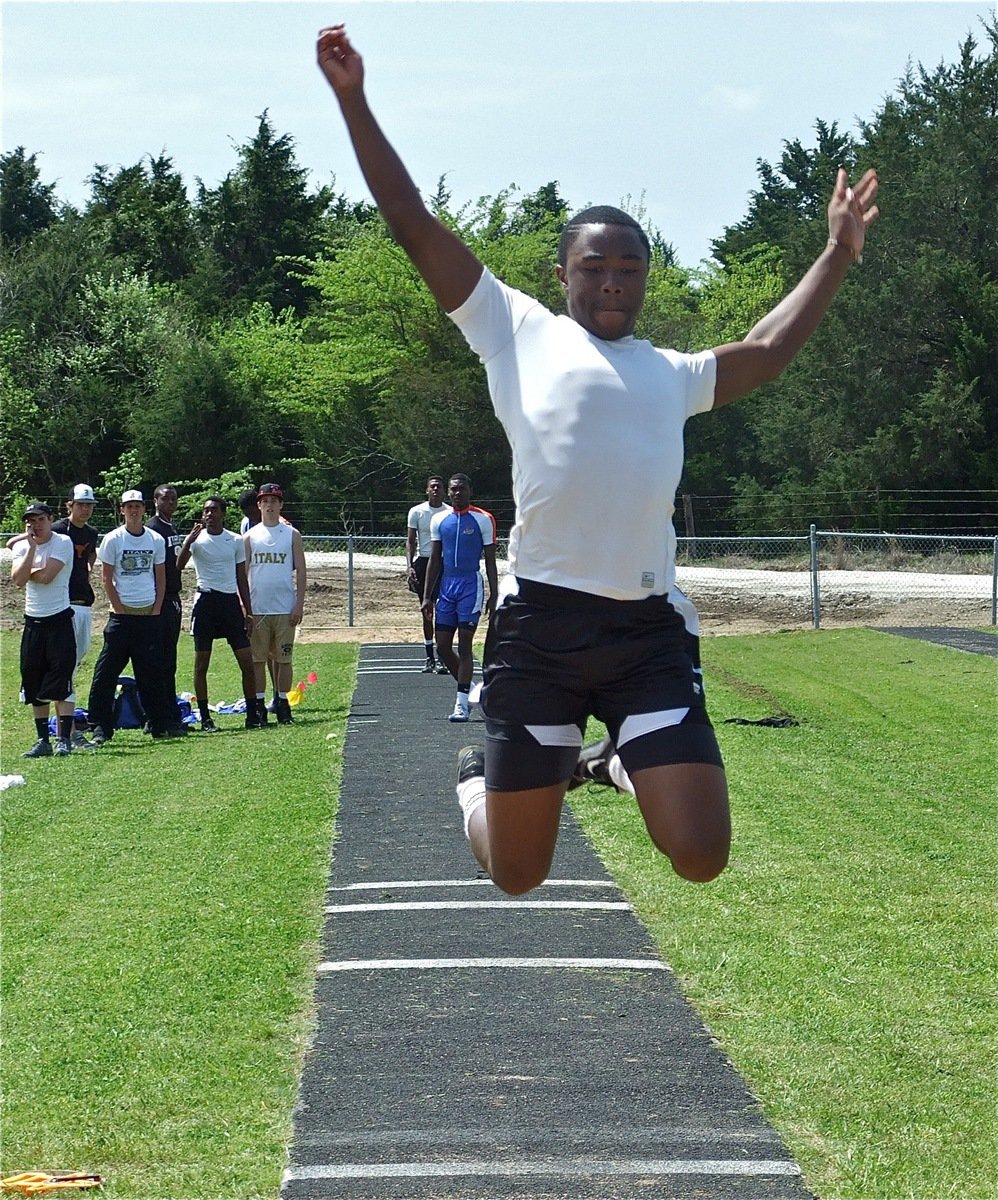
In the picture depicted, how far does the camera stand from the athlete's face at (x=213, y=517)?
14827 millimetres

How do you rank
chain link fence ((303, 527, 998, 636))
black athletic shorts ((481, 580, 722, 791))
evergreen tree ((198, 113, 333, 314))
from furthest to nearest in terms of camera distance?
evergreen tree ((198, 113, 333, 314)) → chain link fence ((303, 527, 998, 636)) → black athletic shorts ((481, 580, 722, 791))

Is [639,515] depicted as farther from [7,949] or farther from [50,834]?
[50,834]

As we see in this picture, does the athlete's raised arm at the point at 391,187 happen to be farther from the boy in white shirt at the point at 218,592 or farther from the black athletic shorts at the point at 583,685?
the boy in white shirt at the point at 218,592

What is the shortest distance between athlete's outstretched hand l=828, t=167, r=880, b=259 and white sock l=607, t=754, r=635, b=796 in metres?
1.77

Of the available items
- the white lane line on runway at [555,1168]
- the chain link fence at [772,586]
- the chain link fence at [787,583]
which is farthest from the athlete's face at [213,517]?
the chain link fence at [787,583]

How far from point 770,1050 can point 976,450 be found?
3847 cm

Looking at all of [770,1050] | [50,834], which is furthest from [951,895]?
[50,834]

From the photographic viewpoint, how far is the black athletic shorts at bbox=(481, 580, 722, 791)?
14.8 ft

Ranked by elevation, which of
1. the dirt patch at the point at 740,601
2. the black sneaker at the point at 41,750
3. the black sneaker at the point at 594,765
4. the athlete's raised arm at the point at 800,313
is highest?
the athlete's raised arm at the point at 800,313

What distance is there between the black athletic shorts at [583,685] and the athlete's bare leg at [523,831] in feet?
0.14

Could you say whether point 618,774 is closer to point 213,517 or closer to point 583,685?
point 583,685

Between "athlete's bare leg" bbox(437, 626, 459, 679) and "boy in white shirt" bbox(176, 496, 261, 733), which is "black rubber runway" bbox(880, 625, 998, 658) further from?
"boy in white shirt" bbox(176, 496, 261, 733)

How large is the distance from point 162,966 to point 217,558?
8.66 m

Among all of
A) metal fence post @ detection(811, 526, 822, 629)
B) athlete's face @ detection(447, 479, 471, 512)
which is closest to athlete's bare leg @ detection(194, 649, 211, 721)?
athlete's face @ detection(447, 479, 471, 512)
